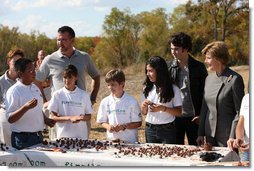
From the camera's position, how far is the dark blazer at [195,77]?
3637mm

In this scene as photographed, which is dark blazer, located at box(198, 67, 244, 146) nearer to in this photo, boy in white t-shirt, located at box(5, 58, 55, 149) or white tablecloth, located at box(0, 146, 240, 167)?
white tablecloth, located at box(0, 146, 240, 167)

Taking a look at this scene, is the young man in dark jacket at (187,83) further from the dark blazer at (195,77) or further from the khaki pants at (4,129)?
the khaki pants at (4,129)

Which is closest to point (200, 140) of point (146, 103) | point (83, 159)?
point (146, 103)

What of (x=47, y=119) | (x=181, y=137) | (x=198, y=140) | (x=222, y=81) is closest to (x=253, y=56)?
(x=222, y=81)

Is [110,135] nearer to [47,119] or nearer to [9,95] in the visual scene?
[47,119]

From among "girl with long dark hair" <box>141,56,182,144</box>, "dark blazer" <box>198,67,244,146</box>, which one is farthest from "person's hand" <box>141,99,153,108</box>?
"dark blazer" <box>198,67,244,146</box>

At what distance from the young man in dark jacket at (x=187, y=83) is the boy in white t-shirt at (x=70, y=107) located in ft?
1.99

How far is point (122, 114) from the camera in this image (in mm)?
3543

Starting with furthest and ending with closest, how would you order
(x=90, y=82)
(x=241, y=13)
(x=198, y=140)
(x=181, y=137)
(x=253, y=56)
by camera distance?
(x=90, y=82) < (x=181, y=137) < (x=198, y=140) < (x=241, y=13) < (x=253, y=56)

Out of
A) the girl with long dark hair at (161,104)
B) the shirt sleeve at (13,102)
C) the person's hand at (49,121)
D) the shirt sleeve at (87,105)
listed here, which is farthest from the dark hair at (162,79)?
the shirt sleeve at (13,102)

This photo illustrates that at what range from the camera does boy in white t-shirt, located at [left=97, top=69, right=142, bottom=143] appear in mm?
3520

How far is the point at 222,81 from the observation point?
3.25 metres

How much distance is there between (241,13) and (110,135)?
1.12 metres

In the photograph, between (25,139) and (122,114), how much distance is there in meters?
0.62
